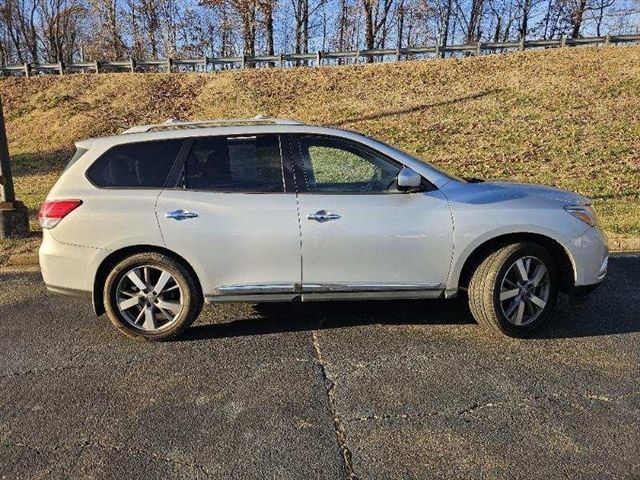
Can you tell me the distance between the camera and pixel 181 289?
4.04 m

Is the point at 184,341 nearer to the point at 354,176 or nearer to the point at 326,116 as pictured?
the point at 354,176

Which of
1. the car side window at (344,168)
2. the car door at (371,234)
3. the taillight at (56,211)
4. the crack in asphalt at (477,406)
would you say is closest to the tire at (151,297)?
the taillight at (56,211)

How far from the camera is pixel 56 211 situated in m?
4.00

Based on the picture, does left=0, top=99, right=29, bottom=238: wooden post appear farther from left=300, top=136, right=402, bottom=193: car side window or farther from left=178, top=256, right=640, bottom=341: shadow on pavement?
left=300, top=136, right=402, bottom=193: car side window

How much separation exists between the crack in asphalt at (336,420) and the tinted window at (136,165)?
1790mm

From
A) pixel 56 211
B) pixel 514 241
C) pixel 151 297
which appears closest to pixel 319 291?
pixel 151 297

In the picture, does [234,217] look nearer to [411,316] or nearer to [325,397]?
[325,397]

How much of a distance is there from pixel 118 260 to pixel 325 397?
2.00 meters

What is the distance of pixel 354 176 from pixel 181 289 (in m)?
1.64

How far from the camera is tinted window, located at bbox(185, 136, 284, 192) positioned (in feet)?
13.3

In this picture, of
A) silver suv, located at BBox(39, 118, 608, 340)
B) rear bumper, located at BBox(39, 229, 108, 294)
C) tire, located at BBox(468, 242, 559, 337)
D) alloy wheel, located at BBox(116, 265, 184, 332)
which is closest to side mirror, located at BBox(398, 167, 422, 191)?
silver suv, located at BBox(39, 118, 608, 340)

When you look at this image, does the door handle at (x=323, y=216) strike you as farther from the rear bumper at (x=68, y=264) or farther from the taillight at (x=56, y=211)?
the taillight at (x=56, y=211)

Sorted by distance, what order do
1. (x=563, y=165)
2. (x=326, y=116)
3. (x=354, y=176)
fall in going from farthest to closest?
(x=326, y=116) < (x=563, y=165) < (x=354, y=176)

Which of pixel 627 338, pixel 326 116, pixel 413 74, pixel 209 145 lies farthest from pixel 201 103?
pixel 627 338
